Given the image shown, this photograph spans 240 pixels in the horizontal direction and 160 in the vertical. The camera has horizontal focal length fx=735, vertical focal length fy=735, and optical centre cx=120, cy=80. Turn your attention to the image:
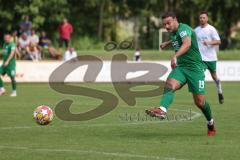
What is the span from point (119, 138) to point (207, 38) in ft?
27.1

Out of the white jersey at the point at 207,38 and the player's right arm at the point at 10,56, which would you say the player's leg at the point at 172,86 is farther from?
the player's right arm at the point at 10,56

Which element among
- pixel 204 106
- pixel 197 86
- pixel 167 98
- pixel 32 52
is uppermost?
pixel 197 86

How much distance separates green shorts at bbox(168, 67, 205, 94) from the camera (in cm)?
1277

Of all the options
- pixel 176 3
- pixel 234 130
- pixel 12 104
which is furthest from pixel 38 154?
pixel 176 3

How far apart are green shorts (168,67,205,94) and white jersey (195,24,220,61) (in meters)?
7.08

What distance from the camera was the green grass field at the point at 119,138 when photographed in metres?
10.6

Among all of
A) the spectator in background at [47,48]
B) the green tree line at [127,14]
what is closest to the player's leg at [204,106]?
the spectator in background at [47,48]

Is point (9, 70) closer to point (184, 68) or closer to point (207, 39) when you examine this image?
point (207, 39)

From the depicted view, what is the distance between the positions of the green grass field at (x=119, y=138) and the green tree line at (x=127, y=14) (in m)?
31.8

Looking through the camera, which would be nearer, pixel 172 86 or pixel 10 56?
pixel 172 86

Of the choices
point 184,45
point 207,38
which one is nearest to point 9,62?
point 207,38

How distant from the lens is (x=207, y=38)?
2016cm

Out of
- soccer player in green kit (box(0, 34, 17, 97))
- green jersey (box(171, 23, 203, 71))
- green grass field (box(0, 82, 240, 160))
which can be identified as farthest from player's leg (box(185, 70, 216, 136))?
soccer player in green kit (box(0, 34, 17, 97))

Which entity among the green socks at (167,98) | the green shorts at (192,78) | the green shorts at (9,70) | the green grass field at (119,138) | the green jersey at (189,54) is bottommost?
the green shorts at (9,70)
